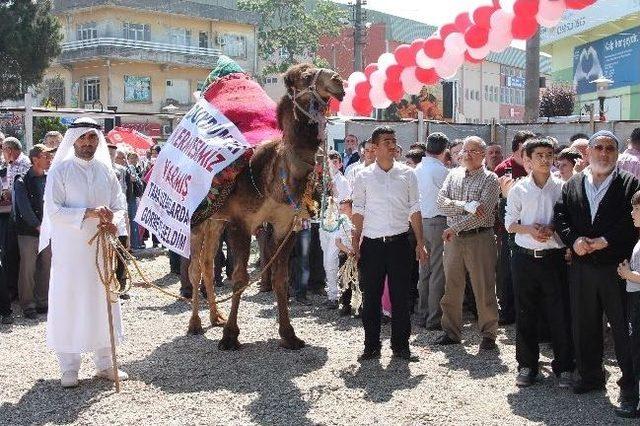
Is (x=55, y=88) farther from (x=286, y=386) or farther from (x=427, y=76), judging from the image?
(x=286, y=386)

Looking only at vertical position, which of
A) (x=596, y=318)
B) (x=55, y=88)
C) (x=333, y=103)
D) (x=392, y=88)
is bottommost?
(x=596, y=318)

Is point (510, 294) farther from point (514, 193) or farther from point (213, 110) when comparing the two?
point (213, 110)

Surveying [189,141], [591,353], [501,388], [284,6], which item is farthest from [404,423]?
[284,6]

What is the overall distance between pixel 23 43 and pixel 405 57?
2912 centimetres

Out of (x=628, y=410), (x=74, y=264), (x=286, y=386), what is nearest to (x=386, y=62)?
(x=286, y=386)

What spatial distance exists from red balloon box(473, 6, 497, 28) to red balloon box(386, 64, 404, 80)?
61.7 inches

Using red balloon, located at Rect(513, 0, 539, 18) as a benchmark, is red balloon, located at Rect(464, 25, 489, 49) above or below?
below

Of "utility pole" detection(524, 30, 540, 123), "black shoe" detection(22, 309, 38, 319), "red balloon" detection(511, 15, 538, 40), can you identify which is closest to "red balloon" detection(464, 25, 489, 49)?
"red balloon" detection(511, 15, 538, 40)

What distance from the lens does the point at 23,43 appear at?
114ft

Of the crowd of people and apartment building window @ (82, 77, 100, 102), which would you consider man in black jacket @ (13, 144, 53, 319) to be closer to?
the crowd of people

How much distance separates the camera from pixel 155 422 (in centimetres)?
550

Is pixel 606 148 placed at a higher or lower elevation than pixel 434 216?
higher

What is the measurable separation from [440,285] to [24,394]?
13.2 feet

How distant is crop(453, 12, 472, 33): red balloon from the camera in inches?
330
